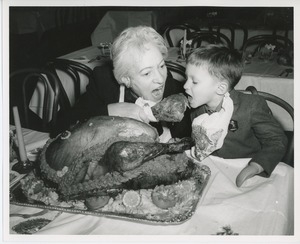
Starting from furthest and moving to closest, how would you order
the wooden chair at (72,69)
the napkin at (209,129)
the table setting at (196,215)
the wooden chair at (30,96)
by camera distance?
the wooden chair at (72,69), the wooden chair at (30,96), the napkin at (209,129), the table setting at (196,215)

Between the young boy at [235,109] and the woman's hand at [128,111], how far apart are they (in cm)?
9

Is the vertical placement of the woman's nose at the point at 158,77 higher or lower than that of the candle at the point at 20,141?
higher

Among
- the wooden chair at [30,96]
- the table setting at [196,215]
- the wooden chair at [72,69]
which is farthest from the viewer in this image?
the wooden chair at [72,69]

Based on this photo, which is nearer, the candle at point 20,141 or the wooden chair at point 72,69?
the candle at point 20,141

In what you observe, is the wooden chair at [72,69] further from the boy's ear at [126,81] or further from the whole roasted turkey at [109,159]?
the whole roasted turkey at [109,159]

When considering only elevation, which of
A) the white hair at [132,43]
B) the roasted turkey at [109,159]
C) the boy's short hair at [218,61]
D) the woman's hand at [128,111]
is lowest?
the roasted turkey at [109,159]

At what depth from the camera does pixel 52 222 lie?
48 centimetres

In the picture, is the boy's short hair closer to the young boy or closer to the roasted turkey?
the young boy

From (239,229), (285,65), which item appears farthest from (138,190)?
(285,65)

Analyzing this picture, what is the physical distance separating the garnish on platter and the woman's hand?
2.2 inches

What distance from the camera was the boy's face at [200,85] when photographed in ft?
1.79

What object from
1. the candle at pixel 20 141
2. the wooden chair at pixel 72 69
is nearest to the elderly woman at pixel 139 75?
the candle at pixel 20 141

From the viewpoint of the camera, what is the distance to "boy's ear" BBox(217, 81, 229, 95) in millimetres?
558

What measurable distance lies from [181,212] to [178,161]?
0.08 metres
